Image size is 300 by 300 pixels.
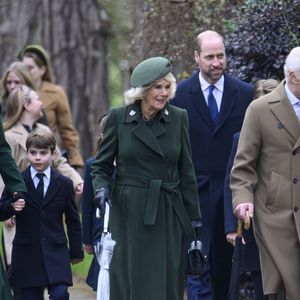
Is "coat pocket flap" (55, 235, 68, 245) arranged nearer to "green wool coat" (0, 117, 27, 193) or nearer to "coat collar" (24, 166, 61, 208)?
"coat collar" (24, 166, 61, 208)

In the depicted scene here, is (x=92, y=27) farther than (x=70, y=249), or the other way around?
(x=92, y=27)

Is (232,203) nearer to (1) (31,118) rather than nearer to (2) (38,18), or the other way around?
(1) (31,118)

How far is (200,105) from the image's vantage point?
37.2 feet

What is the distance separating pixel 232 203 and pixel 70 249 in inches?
62.4

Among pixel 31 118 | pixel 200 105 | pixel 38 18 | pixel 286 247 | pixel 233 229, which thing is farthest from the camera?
pixel 38 18

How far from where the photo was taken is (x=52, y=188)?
1091 centimetres

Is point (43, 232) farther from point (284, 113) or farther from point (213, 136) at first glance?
point (284, 113)

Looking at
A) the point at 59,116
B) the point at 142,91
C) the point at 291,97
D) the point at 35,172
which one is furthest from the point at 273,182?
the point at 59,116

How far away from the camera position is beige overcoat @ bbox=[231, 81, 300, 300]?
966cm

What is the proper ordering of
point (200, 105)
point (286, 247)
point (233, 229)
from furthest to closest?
point (200, 105)
point (233, 229)
point (286, 247)

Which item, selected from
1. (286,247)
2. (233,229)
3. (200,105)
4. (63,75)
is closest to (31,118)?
(200,105)

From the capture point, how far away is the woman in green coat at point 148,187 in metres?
9.86

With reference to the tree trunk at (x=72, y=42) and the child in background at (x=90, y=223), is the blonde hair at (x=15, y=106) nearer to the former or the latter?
the child in background at (x=90, y=223)

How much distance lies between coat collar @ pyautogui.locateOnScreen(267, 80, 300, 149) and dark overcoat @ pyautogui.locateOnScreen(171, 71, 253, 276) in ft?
4.73
